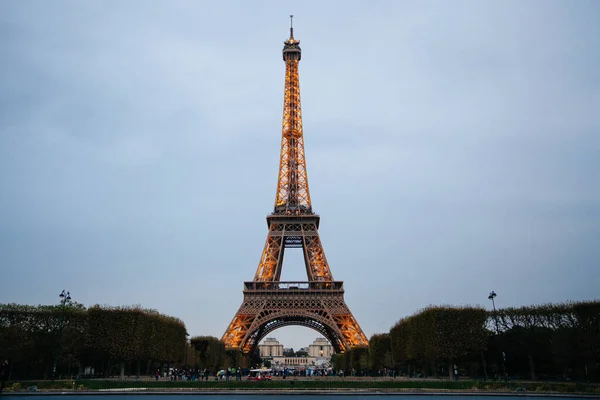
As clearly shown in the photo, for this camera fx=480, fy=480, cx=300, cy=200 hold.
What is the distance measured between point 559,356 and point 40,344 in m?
46.2

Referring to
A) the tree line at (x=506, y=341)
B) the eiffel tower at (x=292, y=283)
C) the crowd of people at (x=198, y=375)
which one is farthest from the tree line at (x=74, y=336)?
the tree line at (x=506, y=341)

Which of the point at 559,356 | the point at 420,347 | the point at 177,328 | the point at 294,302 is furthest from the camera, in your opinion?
the point at 294,302

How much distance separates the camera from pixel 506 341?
161ft

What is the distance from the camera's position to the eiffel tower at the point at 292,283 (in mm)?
57688

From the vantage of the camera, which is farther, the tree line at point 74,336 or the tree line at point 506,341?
the tree line at point 74,336

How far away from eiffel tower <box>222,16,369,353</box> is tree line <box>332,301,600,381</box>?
6.03 metres

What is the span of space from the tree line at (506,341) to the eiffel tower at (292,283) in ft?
19.8

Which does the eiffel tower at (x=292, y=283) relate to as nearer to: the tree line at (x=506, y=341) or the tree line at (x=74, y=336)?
the tree line at (x=506, y=341)

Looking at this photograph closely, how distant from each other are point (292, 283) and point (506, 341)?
83.4 feet

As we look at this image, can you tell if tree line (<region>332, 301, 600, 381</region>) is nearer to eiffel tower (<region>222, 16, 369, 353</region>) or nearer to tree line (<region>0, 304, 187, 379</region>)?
eiffel tower (<region>222, 16, 369, 353</region>)

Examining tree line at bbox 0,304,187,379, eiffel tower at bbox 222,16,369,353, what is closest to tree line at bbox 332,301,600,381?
eiffel tower at bbox 222,16,369,353

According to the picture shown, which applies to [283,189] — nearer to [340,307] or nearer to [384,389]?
[340,307]

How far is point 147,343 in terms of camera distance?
44.2 metres

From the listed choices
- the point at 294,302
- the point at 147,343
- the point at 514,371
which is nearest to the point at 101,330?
the point at 147,343
